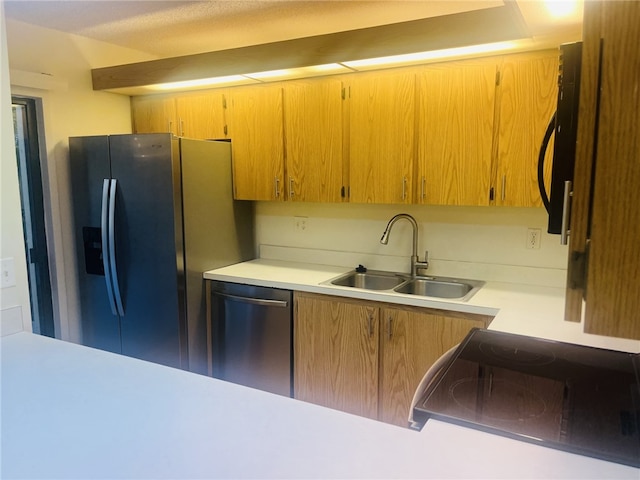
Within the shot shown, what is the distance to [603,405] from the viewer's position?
115cm

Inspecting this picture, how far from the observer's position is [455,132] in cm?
241

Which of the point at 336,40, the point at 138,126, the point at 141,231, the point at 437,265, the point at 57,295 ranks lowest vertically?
the point at 57,295

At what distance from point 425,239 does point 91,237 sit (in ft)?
7.02

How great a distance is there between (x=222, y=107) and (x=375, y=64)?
1.12m

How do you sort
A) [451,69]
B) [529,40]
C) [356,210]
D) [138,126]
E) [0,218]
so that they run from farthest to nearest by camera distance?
[138,126] → [356,210] → [451,69] → [529,40] → [0,218]

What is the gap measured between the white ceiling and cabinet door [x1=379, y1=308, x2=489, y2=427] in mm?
1352

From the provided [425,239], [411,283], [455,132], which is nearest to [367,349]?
[411,283]

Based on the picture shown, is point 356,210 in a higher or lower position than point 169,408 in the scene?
higher

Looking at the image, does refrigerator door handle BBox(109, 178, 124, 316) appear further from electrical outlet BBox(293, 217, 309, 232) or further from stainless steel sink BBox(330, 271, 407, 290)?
stainless steel sink BBox(330, 271, 407, 290)

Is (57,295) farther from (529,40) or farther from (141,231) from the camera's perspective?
(529,40)

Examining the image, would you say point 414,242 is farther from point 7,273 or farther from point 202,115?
point 7,273

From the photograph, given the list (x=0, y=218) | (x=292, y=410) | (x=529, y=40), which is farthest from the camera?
(x=529, y=40)

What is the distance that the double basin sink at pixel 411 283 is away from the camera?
2676 mm

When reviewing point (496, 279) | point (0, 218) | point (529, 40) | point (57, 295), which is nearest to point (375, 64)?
point (529, 40)
